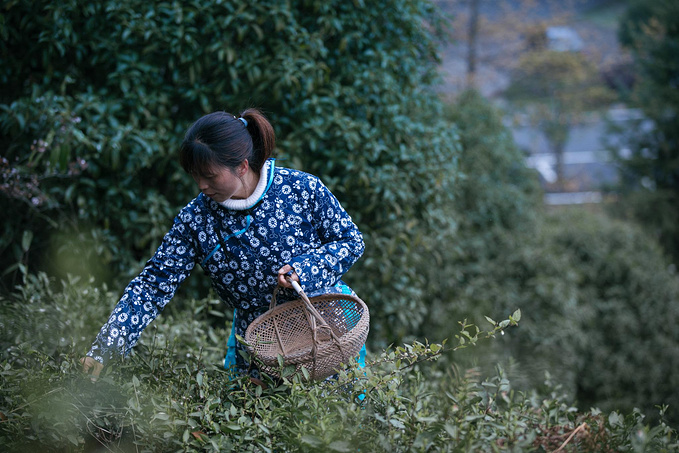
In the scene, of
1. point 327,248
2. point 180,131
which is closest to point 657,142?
point 180,131

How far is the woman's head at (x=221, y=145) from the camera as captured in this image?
6.24ft

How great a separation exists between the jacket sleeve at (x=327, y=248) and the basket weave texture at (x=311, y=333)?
7cm

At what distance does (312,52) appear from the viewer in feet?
11.2

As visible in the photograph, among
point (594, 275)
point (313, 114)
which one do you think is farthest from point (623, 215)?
point (313, 114)

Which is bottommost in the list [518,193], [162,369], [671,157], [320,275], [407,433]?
[671,157]

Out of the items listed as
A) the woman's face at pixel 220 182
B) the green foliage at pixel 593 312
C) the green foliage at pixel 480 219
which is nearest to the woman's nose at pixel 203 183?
the woman's face at pixel 220 182

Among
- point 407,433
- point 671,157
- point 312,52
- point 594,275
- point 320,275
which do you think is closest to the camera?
point 407,433

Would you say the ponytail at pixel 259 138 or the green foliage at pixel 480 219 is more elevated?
the ponytail at pixel 259 138

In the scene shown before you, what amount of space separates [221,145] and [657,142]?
330 inches

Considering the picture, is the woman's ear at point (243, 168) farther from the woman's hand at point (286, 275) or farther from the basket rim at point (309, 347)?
the basket rim at point (309, 347)

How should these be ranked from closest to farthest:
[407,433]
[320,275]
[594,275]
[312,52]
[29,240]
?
1. [407,433]
2. [320,275]
3. [29,240]
4. [312,52]
5. [594,275]

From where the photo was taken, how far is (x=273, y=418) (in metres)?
1.72

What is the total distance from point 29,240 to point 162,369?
149cm

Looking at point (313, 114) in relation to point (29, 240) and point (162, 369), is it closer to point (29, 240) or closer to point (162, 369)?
point (29, 240)
